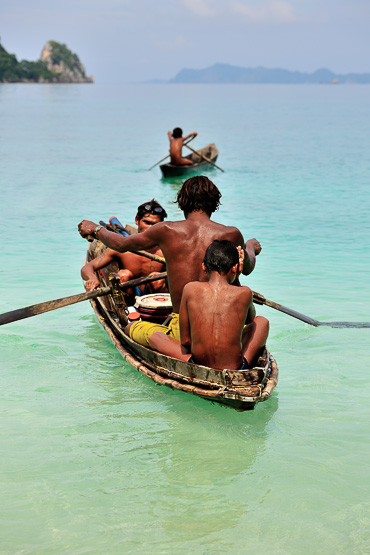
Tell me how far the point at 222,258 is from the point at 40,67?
181295 millimetres

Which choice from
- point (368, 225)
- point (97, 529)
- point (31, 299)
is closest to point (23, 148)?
point (368, 225)

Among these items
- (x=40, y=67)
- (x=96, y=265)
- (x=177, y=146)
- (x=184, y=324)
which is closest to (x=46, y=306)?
(x=96, y=265)

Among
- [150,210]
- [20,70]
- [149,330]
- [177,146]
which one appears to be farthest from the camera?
[20,70]

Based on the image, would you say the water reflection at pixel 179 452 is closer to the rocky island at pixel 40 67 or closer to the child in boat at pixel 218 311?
the child in boat at pixel 218 311

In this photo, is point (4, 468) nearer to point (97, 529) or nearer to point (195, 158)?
point (97, 529)

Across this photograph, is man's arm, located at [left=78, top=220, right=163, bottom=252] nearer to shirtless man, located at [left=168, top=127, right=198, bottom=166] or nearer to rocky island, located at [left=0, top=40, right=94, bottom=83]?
shirtless man, located at [left=168, top=127, right=198, bottom=166]

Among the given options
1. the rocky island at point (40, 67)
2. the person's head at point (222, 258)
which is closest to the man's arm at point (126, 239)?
the person's head at point (222, 258)

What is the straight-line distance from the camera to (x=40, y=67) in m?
174

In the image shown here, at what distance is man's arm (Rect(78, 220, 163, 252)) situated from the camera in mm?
5172

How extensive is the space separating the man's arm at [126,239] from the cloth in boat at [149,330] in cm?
61

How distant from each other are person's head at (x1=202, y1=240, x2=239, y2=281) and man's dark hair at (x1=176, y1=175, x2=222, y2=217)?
18.2 inches

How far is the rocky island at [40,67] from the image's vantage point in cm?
15562

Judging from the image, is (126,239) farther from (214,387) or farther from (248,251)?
(214,387)

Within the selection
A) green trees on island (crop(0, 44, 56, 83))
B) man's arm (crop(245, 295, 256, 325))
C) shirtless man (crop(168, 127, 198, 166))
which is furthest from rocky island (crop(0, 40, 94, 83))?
man's arm (crop(245, 295, 256, 325))
